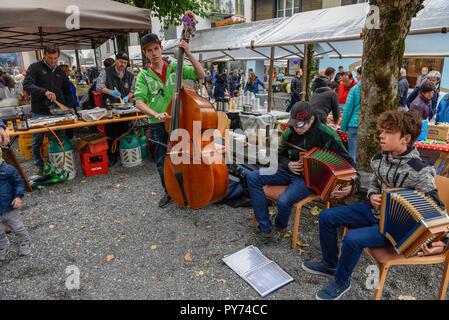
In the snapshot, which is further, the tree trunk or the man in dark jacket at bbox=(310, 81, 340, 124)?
the man in dark jacket at bbox=(310, 81, 340, 124)

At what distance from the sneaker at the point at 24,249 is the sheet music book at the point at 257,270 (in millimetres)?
2074

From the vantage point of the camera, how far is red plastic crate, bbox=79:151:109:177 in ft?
16.6

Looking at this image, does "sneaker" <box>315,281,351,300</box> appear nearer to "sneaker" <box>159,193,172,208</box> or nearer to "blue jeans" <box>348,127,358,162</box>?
"sneaker" <box>159,193,172,208</box>

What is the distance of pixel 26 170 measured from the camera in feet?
18.0

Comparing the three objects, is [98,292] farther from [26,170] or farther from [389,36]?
[26,170]

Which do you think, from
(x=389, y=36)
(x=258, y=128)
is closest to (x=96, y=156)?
(x=258, y=128)

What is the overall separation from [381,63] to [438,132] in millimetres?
1960

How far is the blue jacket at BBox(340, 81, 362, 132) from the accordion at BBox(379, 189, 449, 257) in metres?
2.90

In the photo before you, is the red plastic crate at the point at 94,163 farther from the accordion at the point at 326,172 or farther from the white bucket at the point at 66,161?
the accordion at the point at 326,172

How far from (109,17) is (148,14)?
30.4 inches

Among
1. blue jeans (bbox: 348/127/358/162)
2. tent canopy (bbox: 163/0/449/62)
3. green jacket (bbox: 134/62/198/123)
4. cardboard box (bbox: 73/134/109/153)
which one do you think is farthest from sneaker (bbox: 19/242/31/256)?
tent canopy (bbox: 163/0/449/62)

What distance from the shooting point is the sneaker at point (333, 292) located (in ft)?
7.82

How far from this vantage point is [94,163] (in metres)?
5.14

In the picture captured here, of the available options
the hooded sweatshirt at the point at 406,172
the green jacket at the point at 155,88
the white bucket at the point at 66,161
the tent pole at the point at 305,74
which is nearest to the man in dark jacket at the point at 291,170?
the hooded sweatshirt at the point at 406,172
